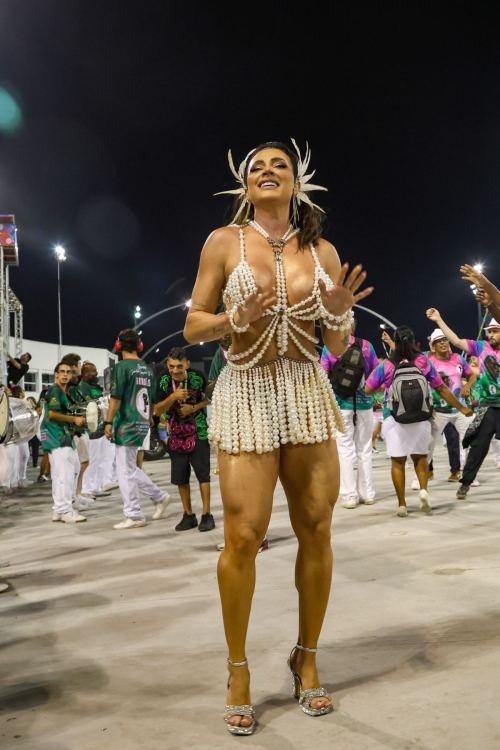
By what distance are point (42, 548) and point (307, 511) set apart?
15.0 ft

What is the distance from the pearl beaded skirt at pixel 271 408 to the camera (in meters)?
2.95

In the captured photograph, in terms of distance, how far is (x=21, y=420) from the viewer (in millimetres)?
5816

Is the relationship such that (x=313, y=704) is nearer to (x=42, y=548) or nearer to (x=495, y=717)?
(x=495, y=717)

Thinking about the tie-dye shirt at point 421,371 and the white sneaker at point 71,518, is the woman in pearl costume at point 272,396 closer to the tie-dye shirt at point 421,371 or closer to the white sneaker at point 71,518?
the tie-dye shirt at point 421,371

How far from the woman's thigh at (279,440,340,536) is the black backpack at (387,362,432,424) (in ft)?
16.3

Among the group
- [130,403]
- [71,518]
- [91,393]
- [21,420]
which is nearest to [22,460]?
[91,393]

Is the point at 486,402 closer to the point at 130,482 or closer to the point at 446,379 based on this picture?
the point at 446,379

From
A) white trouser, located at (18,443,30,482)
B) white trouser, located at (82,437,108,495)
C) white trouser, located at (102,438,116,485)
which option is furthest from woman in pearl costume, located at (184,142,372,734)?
white trouser, located at (18,443,30,482)

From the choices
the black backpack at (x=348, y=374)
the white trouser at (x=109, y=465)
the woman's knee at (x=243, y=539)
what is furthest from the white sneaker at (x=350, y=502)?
the woman's knee at (x=243, y=539)

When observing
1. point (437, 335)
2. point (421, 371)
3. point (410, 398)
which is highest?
point (437, 335)

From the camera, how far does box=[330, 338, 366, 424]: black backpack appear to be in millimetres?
→ 8234

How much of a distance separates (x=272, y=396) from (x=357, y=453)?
586 centimetres

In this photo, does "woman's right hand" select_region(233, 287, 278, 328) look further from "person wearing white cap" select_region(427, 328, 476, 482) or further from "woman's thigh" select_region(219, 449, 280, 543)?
"person wearing white cap" select_region(427, 328, 476, 482)

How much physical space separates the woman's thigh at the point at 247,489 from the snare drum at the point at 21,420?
300 centimetres
